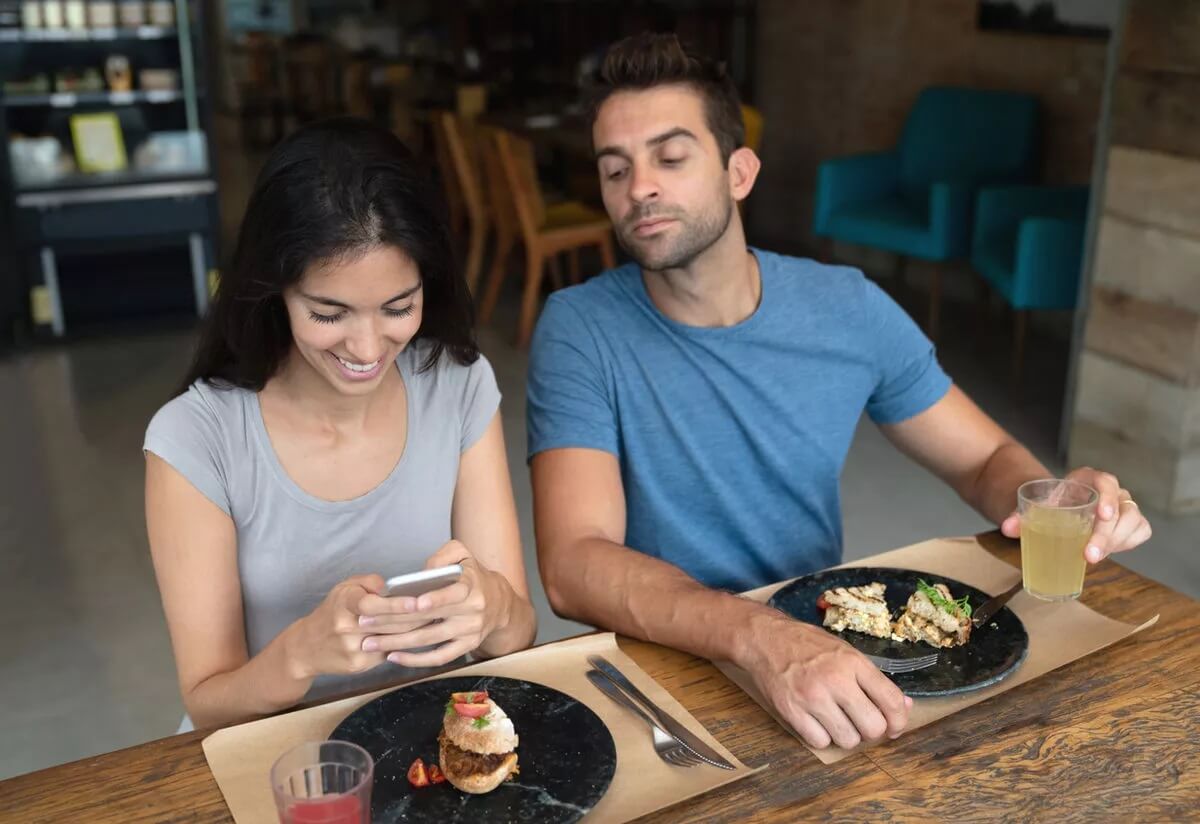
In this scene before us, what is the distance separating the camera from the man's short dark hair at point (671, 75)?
→ 1.73m

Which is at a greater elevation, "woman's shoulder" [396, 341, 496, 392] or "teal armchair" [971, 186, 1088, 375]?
"woman's shoulder" [396, 341, 496, 392]

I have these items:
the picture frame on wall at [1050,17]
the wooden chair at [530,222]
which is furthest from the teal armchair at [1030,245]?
the wooden chair at [530,222]

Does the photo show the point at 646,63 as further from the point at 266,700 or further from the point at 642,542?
the point at 266,700

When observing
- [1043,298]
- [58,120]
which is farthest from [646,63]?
[58,120]

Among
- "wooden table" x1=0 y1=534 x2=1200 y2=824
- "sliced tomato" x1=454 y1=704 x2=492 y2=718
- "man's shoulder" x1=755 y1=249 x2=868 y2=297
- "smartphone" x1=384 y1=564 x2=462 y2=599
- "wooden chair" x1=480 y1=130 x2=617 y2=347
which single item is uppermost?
"man's shoulder" x1=755 y1=249 x2=868 y2=297

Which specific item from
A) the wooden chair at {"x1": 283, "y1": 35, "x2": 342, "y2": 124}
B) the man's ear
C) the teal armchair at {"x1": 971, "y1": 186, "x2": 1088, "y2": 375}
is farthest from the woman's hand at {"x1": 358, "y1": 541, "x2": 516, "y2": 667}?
the wooden chair at {"x1": 283, "y1": 35, "x2": 342, "y2": 124}

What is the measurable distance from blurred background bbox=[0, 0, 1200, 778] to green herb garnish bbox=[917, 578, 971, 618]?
167 cm

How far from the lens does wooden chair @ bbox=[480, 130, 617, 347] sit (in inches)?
201

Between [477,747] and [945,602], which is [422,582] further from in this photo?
[945,602]

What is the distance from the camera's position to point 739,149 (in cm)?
186

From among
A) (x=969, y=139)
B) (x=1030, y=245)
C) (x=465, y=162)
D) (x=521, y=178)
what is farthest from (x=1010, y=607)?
(x=465, y=162)

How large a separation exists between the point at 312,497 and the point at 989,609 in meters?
0.81

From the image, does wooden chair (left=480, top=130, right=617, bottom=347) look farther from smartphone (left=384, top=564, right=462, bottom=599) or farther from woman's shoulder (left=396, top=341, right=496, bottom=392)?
smartphone (left=384, top=564, right=462, bottom=599)

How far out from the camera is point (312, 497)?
58.4 inches
